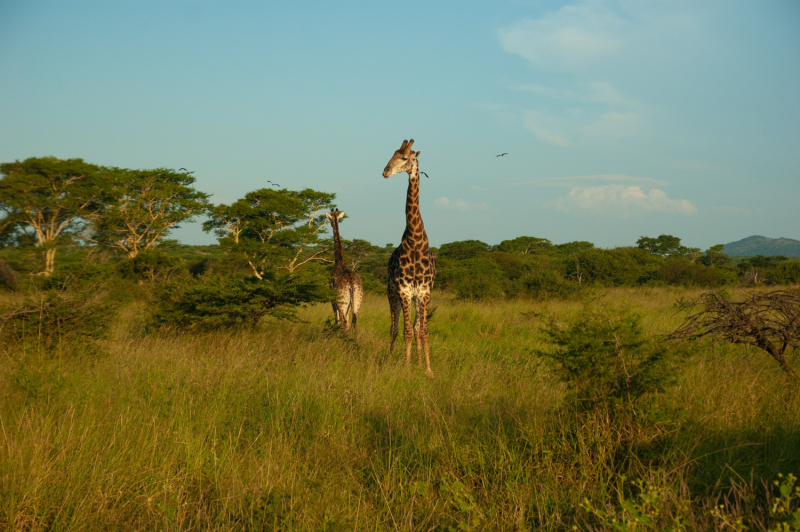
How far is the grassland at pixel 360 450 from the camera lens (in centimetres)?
261

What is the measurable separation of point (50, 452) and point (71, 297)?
322 cm

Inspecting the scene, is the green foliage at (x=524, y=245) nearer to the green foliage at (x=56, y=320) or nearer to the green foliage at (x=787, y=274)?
the green foliage at (x=787, y=274)

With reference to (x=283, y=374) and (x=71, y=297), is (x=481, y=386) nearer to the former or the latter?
(x=283, y=374)

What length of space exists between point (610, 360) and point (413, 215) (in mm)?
4198

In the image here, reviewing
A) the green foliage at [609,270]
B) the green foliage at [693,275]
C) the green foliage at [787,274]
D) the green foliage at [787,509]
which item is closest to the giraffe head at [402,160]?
the green foliage at [787,509]

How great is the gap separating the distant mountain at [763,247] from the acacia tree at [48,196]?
13140 cm

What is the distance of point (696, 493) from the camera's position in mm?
2744

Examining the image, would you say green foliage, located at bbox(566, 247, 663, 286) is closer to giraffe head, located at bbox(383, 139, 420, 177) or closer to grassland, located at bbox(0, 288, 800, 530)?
giraffe head, located at bbox(383, 139, 420, 177)

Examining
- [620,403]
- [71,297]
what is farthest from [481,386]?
[71,297]

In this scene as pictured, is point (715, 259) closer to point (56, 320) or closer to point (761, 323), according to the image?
point (761, 323)

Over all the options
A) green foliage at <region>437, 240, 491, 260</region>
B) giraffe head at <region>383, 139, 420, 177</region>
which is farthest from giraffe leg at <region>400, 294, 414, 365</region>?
green foliage at <region>437, 240, 491, 260</region>

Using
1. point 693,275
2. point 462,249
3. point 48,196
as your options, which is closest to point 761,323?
point 693,275

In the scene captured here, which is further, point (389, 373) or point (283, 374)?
point (389, 373)

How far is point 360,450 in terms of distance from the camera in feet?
11.1
